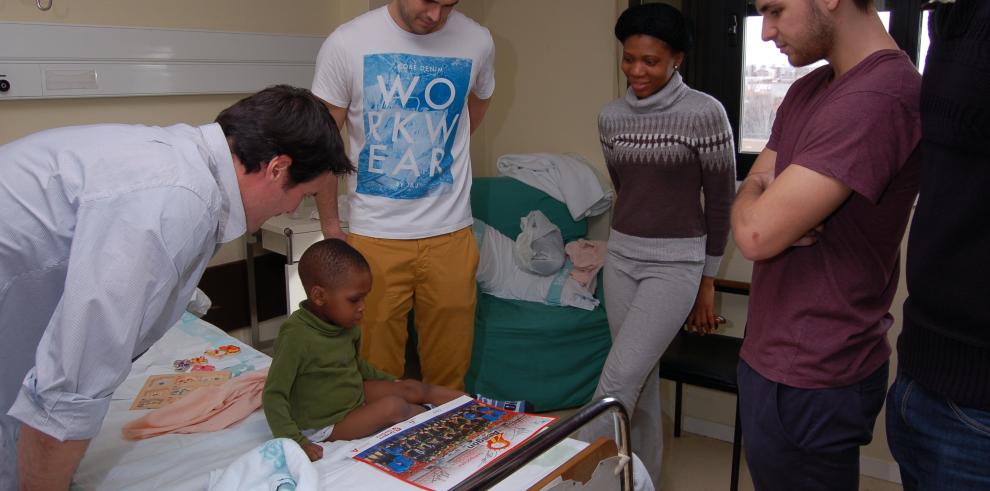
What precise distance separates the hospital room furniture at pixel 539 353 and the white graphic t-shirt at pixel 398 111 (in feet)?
2.54

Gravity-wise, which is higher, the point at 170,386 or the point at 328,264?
the point at 328,264

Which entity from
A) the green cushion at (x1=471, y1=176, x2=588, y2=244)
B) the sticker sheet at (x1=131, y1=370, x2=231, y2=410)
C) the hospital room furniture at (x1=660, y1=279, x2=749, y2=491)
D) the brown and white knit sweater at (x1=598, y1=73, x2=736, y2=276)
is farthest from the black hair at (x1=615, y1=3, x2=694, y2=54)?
the sticker sheet at (x1=131, y1=370, x2=231, y2=410)

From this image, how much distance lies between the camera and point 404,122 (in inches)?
90.2

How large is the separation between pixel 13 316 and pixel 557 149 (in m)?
2.86

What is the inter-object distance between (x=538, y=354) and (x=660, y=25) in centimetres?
140

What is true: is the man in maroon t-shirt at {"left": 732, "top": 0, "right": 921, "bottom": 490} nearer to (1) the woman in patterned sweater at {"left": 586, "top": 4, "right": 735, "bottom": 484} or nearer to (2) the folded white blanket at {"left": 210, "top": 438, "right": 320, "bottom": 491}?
(1) the woman in patterned sweater at {"left": 586, "top": 4, "right": 735, "bottom": 484}

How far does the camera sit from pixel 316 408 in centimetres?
190

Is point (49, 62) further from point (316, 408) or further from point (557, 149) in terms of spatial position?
point (557, 149)

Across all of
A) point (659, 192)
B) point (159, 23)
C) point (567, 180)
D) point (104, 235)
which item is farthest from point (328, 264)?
point (567, 180)

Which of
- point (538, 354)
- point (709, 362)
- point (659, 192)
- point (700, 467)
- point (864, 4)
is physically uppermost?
point (864, 4)

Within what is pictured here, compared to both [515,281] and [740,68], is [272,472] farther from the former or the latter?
[740,68]

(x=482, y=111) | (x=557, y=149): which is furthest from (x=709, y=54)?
(x=482, y=111)

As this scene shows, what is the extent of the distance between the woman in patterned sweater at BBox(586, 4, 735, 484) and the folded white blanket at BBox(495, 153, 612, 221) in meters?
1.10

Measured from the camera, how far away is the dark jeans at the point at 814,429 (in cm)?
140
